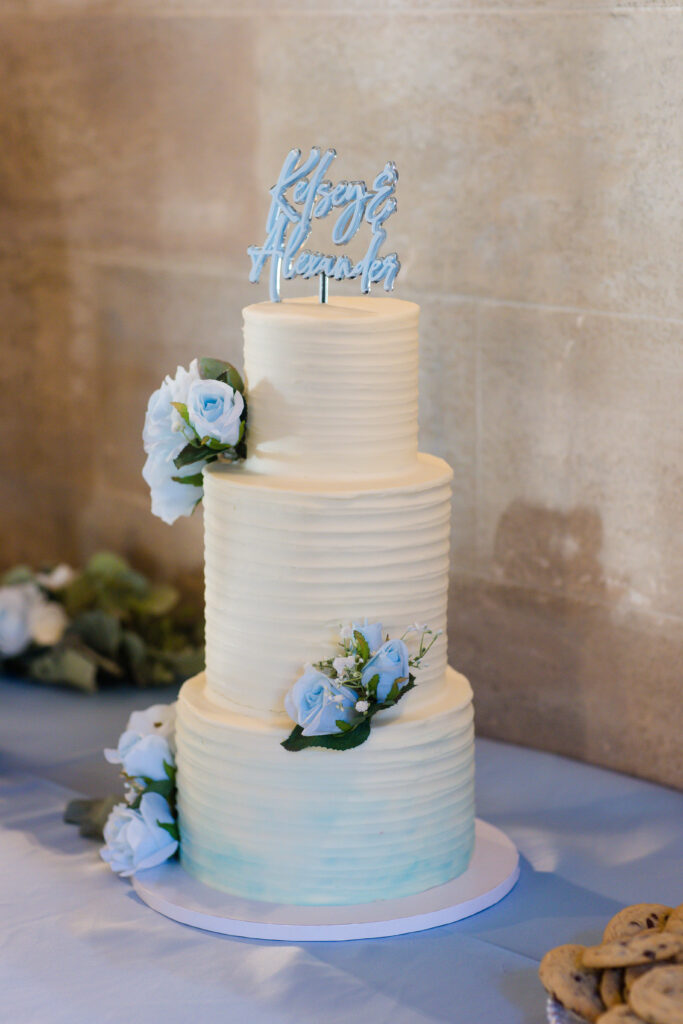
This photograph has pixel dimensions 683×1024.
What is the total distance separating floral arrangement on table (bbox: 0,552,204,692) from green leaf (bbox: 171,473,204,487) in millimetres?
1134

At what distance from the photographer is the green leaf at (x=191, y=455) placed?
204 cm

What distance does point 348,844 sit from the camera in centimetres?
199

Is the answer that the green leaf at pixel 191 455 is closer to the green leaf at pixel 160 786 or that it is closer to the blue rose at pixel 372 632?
the blue rose at pixel 372 632

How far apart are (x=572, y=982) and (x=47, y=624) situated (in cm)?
191

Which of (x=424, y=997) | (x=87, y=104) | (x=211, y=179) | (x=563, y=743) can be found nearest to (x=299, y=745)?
(x=424, y=997)

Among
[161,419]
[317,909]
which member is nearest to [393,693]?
[317,909]

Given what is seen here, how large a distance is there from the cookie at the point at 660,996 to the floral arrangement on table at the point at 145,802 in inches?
34.4

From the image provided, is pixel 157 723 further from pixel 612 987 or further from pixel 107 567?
pixel 107 567

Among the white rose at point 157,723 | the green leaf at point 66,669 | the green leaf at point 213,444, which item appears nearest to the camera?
the green leaf at point 213,444

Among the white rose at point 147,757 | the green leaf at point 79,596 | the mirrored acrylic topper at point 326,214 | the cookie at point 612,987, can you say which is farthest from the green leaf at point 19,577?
the cookie at point 612,987

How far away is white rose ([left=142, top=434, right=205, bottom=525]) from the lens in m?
2.09

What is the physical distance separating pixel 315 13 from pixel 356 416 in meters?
1.30

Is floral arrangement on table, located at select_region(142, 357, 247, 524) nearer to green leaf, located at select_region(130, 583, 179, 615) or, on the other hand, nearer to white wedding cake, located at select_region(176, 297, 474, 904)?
white wedding cake, located at select_region(176, 297, 474, 904)

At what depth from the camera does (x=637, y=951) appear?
162 centimetres
